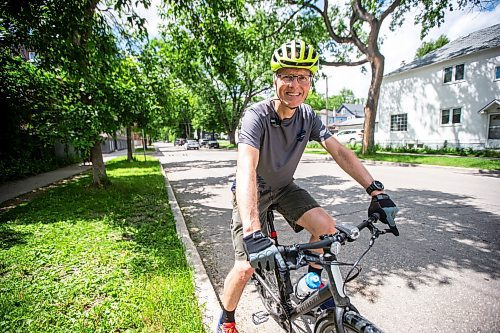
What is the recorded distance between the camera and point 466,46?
21.6 m

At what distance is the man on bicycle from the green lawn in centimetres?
84

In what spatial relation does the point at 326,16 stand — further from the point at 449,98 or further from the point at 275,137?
the point at 275,137

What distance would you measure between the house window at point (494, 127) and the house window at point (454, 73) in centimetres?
389

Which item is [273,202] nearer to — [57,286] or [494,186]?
[57,286]

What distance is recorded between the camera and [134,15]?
16.7ft

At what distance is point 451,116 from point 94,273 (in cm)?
2637

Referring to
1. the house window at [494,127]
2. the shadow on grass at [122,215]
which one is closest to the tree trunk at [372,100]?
the house window at [494,127]

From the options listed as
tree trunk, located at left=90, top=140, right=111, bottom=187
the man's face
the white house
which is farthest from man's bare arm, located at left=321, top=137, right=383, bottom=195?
the white house

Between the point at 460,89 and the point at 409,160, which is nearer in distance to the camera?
the point at 409,160

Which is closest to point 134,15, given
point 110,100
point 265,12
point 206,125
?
point 110,100

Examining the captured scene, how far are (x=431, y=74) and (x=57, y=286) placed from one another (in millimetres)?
28159

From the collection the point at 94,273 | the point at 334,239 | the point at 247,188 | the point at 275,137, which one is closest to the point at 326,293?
the point at 334,239

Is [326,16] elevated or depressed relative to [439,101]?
elevated

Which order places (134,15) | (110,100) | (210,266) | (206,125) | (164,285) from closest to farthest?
1. (164,285)
2. (210,266)
3. (134,15)
4. (110,100)
5. (206,125)
